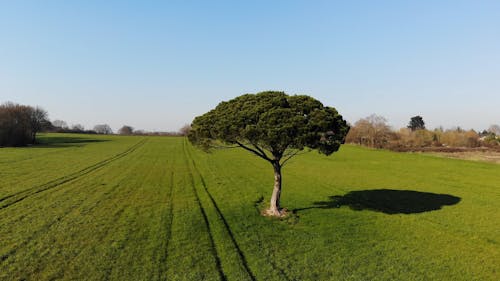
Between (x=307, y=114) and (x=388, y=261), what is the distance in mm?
9184

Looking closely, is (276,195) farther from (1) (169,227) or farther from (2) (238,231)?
(1) (169,227)

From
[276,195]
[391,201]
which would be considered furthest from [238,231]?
[391,201]

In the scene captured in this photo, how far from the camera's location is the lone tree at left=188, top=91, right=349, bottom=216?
55.4 feet

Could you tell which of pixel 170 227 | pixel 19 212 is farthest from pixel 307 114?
pixel 19 212

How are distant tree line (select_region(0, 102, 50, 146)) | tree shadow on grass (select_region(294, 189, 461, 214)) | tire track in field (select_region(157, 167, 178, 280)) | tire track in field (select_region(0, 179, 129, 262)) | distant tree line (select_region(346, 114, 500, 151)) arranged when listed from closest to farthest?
tire track in field (select_region(157, 167, 178, 280)) → tire track in field (select_region(0, 179, 129, 262)) → tree shadow on grass (select_region(294, 189, 461, 214)) → distant tree line (select_region(0, 102, 50, 146)) → distant tree line (select_region(346, 114, 500, 151))

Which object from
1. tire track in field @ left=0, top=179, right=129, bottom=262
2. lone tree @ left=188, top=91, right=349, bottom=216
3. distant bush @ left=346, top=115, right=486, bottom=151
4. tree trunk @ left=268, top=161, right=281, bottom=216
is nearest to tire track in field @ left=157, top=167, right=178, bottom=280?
tire track in field @ left=0, top=179, right=129, bottom=262

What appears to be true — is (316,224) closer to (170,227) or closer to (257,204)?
(257,204)

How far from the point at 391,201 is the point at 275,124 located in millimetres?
15315

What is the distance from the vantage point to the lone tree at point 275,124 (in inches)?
664

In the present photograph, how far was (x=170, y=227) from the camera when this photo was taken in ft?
57.3

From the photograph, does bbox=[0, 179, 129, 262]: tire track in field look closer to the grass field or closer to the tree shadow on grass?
the grass field

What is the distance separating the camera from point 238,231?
1705 centimetres

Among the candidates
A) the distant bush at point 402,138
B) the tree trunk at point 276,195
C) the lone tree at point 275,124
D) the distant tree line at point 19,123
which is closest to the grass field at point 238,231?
the tree trunk at point 276,195

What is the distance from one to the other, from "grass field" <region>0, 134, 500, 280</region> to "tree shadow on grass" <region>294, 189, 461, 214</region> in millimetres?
145
